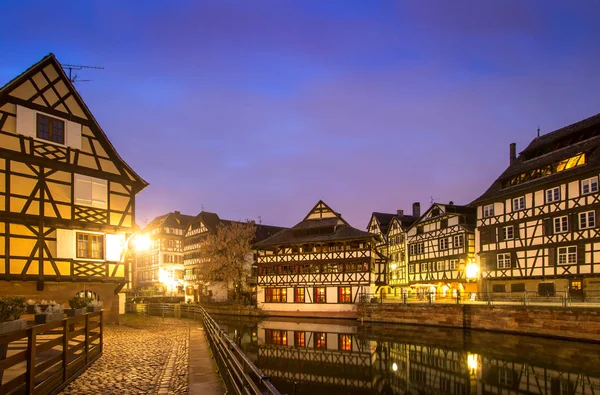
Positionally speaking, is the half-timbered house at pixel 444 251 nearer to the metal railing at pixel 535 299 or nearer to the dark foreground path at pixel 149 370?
the metal railing at pixel 535 299

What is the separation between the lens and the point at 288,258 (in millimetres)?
50562

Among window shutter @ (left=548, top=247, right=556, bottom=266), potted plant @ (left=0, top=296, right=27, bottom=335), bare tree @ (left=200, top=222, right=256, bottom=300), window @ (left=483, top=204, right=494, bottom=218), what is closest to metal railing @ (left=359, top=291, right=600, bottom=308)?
window shutter @ (left=548, top=247, right=556, bottom=266)

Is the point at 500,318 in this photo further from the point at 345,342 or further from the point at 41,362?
the point at 41,362

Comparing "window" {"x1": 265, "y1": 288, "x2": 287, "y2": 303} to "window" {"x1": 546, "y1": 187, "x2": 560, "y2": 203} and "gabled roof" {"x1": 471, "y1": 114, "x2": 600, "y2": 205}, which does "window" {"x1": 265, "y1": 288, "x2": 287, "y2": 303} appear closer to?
"gabled roof" {"x1": 471, "y1": 114, "x2": 600, "y2": 205}

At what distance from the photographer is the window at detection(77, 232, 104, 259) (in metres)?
26.3

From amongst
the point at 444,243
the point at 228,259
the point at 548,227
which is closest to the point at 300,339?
the point at 548,227

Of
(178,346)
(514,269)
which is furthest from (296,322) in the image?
(178,346)

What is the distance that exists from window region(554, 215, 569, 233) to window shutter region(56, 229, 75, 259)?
3337cm

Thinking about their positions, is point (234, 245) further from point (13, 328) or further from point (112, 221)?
point (13, 328)

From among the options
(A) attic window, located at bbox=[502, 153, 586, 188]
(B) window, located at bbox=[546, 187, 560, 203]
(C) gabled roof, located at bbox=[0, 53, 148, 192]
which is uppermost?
(C) gabled roof, located at bbox=[0, 53, 148, 192]

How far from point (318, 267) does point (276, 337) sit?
53.4ft

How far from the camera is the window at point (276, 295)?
5019cm

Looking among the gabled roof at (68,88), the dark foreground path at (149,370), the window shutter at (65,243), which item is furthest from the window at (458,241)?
the window shutter at (65,243)

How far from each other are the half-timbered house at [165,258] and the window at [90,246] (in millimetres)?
47539
